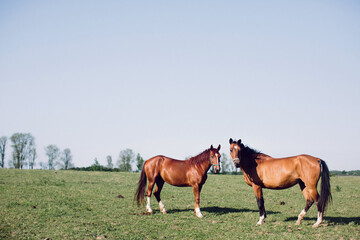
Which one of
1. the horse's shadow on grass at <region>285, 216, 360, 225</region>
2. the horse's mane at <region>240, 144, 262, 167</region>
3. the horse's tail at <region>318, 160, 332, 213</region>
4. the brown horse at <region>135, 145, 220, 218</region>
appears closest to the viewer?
the horse's tail at <region>318, 160, 332, 213</region>

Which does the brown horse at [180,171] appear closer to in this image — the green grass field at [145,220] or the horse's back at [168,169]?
the horse's back at [168,169]

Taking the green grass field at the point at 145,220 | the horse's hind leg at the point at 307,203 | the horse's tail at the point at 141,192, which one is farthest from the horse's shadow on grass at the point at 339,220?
the horse's tail at the point at 141,192

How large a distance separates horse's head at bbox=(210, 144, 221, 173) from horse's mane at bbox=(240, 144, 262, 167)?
3.04 feet

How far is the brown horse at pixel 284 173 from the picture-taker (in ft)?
29.8

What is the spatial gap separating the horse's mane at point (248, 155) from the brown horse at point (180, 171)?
0.94 metres

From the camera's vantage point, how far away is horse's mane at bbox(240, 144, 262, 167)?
1023 cm

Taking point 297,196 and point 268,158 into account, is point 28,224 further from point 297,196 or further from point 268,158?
point 297,196

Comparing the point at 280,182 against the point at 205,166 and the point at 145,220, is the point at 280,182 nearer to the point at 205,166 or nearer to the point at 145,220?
the point at 205,166

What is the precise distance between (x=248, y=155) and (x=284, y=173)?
1.32 m

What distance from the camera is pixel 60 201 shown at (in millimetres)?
13062

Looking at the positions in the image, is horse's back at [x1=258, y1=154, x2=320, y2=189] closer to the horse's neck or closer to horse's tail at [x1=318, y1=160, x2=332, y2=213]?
horse's tail at [x1=318, y1=160, x2=332, y2=213]

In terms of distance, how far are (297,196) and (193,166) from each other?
31.9ft

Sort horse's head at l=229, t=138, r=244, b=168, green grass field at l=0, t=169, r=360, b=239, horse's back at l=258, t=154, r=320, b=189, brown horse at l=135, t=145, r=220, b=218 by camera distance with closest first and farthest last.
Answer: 1. green grass field at l=0, t=169, r=360, b=239
2. horse's back at l=258, t=154, r=320, b=189
3. horse's head at l=229, t=138, r=244, b=168
4. brown horse at l=135, t=145, r=220, b=218

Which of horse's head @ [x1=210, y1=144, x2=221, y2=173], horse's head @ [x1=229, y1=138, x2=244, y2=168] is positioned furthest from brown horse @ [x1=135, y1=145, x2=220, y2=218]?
horse's head @ [x1=229, y1=138, x2=244, y2=168]
